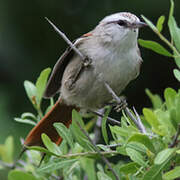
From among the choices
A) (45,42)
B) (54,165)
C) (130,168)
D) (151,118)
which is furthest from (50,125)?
(45,42)

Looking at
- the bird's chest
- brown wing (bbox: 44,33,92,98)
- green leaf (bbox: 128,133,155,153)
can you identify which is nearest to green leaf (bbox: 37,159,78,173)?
green leaf (bbox: 128,133,155,153)

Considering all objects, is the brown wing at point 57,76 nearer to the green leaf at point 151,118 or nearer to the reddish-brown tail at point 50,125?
the reddish-brown tail at point 50,125

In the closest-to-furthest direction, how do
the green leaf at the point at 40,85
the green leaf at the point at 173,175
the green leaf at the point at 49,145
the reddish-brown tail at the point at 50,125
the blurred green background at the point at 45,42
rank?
1. the green leaf at the point at 173,175
2. the green leaf at the point at 49,145
3. the green leaf at the point at 40,85
4. the reddish-brown tail at the point at 50,125
5. the blurred green background at the point at 45,42

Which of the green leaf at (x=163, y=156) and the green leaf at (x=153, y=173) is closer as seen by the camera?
the green leaf at (x=163, y=156)

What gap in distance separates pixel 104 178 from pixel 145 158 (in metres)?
0.23

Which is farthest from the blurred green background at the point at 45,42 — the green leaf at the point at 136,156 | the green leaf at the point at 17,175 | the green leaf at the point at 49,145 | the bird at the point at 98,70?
the green leaf at the point at 136,156

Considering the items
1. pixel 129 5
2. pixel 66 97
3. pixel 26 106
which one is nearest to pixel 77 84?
pixel 66 97

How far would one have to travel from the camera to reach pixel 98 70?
3332 millimetres

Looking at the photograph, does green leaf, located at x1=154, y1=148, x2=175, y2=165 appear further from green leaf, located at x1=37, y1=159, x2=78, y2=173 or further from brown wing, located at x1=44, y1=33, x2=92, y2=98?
brown wing, located at x1=44, y1=33, x2=92, y2=98

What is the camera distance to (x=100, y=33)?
3578mm

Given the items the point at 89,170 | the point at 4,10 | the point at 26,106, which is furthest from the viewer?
the point at 4,10

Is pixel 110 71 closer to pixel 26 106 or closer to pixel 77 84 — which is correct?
pixel 77 84

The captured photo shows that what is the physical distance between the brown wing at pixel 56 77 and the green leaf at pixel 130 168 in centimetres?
191

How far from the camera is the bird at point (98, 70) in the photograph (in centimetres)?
330
